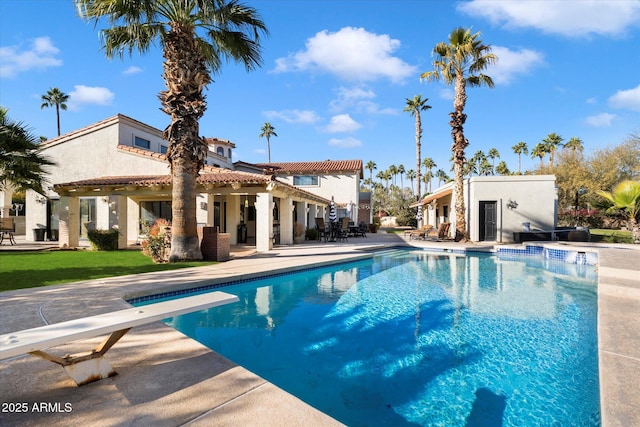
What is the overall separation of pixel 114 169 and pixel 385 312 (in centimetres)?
1989

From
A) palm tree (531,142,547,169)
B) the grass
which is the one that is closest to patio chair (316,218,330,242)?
the grass

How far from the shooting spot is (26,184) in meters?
15.2

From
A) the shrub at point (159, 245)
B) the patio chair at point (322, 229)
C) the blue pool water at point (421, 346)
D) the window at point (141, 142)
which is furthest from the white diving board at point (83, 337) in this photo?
the window at point (141, 142)

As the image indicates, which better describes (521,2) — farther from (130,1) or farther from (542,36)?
(130,1)

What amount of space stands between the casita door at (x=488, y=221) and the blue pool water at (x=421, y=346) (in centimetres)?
1253

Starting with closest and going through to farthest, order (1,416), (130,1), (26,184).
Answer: (1,416) < (130,1) < (26,184)

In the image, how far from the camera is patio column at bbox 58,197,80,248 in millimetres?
17031

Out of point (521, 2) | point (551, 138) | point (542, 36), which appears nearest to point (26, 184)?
point (521, 2)

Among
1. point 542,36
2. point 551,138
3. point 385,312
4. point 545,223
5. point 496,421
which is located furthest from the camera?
point 551,138

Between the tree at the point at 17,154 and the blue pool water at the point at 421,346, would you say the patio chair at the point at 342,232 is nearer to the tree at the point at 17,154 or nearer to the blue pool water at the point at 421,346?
the blue pool water at the point at 421,346

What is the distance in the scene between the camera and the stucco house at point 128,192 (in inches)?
653

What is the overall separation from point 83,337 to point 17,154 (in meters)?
15.6

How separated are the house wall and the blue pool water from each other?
1240 centimetres

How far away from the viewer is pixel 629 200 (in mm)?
18406
